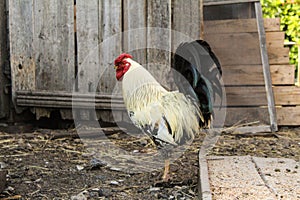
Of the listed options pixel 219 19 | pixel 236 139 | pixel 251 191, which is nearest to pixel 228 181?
pixel 251 191

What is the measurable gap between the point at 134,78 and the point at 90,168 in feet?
2.65

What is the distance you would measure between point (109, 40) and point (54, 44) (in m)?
0.59

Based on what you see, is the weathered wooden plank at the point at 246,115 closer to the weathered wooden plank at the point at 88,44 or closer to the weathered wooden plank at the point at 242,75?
the weathered wooden plank at the point at 242,75

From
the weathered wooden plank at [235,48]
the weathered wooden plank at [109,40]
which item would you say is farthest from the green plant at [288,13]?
the weathered wooden plank at [109,40]

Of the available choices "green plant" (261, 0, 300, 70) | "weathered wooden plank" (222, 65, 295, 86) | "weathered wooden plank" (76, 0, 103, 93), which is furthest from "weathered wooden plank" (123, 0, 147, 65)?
"green plant" (261, 0, 300, 70)

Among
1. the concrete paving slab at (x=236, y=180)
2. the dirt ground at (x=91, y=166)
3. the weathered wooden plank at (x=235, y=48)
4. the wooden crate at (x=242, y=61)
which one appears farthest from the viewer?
the weathered wooden plank at (x=235, y=48)

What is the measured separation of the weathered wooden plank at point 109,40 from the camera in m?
4.15

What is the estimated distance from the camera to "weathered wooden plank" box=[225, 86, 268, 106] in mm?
4691

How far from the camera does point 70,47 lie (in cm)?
424

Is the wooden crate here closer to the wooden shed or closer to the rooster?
the wooden shed

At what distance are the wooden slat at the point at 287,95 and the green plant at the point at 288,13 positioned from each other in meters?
2.03

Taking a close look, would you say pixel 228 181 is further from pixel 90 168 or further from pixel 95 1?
pixel 95 1

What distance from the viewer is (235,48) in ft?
15.8

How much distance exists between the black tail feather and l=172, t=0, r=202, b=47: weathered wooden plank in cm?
134
